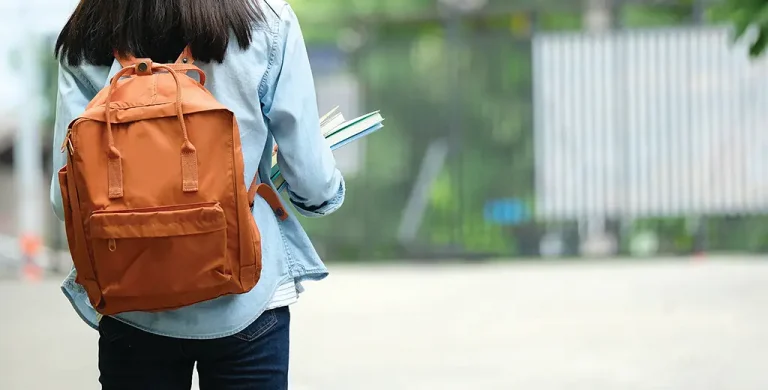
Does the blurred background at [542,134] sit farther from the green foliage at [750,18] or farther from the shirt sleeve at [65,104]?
the shirt sleeve at [65,104]

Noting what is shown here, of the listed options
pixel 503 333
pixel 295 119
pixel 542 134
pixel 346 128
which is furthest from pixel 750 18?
pixel 542 134

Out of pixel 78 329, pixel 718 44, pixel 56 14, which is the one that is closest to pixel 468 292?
pixel 78 329

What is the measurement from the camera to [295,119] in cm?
189

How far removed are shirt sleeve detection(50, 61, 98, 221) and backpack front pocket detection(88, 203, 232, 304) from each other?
191 millimetres

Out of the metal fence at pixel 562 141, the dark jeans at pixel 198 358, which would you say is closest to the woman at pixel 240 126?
the dark jeans at pixel 198 358

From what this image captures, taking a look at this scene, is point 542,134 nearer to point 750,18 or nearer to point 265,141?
point 750,18

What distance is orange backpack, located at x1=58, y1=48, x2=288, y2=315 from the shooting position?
175 cm

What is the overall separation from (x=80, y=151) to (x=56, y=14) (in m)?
9.39

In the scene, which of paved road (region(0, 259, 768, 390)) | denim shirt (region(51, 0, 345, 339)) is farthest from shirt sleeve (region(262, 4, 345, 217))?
paved road (region(0, 259, 768, 390))

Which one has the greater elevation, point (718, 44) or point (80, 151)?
point (718, 44)

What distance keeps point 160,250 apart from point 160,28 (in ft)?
1.21

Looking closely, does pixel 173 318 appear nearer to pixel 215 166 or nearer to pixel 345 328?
pixel 215 166

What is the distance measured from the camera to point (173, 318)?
6.06 feet

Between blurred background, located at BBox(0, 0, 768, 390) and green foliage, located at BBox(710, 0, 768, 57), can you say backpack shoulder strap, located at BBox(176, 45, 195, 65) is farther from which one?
blurred background, located at BBox(0, 0, 768, 390)
